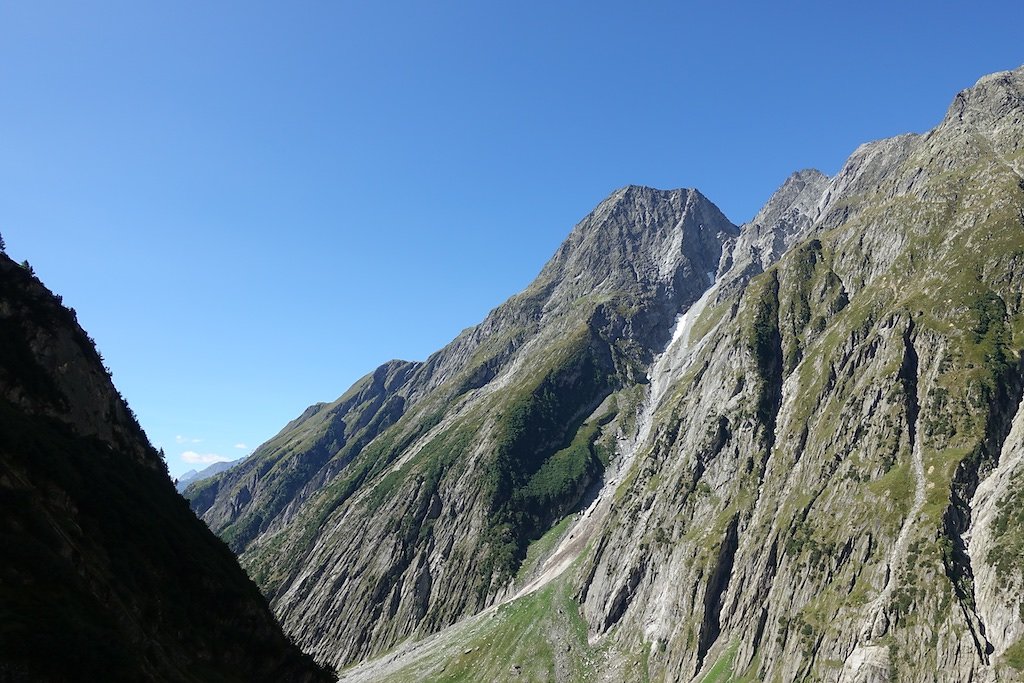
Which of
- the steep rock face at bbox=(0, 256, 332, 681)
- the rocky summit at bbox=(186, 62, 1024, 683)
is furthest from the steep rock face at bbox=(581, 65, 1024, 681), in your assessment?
the steep rock face at bbox=(0, 256, 332, 681)

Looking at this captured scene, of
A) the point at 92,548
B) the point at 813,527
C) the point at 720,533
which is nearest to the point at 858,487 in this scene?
the point at 813,527

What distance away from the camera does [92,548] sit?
129ft

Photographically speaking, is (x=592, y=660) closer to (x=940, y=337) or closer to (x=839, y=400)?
(x=839, y=400)

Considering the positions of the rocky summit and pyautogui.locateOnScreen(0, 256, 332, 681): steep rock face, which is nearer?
pyautogui.locateOnScreen(0, 256, 332, 681): steep rock face

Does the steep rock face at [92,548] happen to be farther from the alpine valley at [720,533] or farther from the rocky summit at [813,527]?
the rocky summit at [813,527]

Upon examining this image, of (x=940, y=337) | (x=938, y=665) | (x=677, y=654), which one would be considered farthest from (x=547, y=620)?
(x=940, y=337)

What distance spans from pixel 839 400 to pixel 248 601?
5516 inches

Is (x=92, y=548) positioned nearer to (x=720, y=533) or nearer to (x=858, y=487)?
(x=720, y=533)

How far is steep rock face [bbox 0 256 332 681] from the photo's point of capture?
84.4ft

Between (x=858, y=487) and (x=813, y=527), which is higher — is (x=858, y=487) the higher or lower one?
the higher one

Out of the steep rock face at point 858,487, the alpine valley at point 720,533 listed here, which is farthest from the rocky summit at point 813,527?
the alpine valley at point 720,533

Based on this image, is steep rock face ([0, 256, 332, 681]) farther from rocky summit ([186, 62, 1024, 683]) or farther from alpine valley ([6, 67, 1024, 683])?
rocky summit ([186, 62, 1024, 683])

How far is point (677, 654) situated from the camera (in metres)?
117

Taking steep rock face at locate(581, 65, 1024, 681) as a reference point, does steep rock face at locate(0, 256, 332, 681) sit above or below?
above
